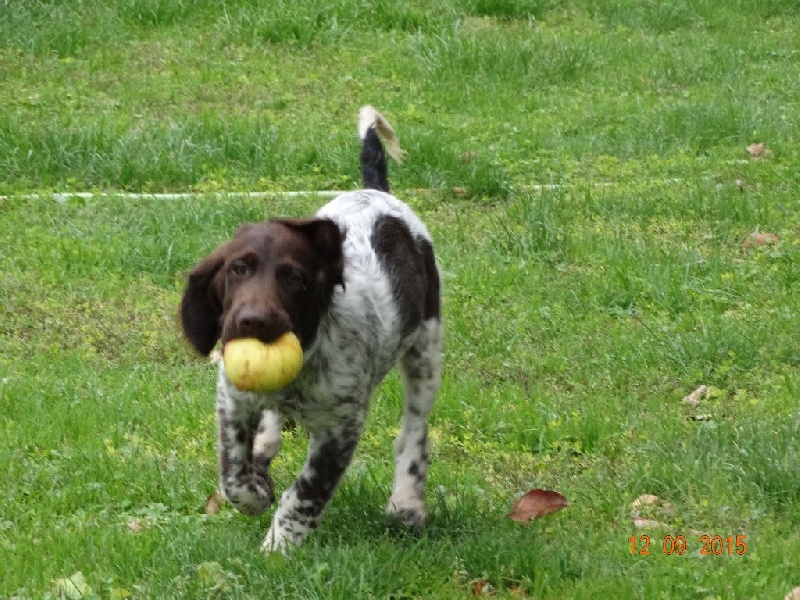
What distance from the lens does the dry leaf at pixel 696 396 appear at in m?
6.45

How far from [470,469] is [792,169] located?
503cm

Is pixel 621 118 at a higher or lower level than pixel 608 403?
lower

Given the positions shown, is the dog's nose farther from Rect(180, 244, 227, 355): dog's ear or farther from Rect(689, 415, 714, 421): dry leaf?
Rect(689, 415, 714, 421): dry leaf

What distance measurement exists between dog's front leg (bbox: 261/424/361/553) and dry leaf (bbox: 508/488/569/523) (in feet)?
2.53

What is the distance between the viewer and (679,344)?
6.91 meters

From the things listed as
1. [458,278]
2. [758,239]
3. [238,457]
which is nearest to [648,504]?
[238,457]

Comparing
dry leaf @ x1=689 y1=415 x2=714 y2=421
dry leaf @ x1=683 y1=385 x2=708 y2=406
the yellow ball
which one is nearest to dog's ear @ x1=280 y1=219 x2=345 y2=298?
the yellow ball

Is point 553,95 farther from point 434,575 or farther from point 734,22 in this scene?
point 434,575

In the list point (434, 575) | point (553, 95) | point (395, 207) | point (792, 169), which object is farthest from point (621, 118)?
point (434, 575)

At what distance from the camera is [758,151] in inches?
413

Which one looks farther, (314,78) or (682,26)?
(682,26)

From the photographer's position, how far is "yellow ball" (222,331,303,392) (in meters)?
4.29

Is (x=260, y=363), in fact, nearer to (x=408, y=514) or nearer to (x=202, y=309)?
(x=202, y=309)

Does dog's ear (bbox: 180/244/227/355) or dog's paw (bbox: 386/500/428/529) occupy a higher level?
dog's ear (bbox: 180/244/227/355)
